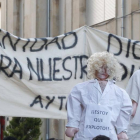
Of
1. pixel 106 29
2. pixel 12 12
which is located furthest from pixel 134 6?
pixel 12 12

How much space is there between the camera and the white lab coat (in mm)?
5688

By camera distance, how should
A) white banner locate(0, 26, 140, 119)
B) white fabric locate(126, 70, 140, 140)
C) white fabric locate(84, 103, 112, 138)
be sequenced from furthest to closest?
white banner locate(0, 26, 140, 119) < white fabric locate(126, 70, 140, 140) < white fabric locate(84, 103, 112, 138)

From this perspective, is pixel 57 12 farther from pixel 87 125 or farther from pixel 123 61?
pixel 87 125

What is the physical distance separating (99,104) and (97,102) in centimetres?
4

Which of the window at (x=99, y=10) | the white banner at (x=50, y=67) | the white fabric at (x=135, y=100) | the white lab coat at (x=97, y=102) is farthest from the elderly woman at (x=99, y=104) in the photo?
the window at (x=99, y=10)

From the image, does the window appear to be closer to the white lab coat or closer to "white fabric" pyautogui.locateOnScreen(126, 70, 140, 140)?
"white fabric" pyautogui.locateOnScreen(126, 70, 140, 140)

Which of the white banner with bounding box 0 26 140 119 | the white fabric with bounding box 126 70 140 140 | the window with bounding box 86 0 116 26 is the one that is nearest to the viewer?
the white fabric with bounding box 126 70 140 140

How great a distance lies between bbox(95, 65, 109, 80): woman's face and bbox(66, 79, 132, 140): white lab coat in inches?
2.4

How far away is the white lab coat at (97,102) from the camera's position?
569 cm

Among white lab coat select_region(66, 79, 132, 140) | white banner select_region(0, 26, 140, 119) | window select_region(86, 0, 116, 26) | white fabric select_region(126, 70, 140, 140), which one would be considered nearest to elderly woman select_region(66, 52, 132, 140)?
white lab coat select_region(66, 79, 132, 140)

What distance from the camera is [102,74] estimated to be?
5859 millimetres

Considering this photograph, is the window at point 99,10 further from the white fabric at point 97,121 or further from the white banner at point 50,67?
the white fabric at point 97,121

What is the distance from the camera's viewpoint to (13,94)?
8.22 m

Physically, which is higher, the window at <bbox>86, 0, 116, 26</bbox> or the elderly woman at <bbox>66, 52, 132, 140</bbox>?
the window at <bbox>86, 0, 116, 26</bbox>
